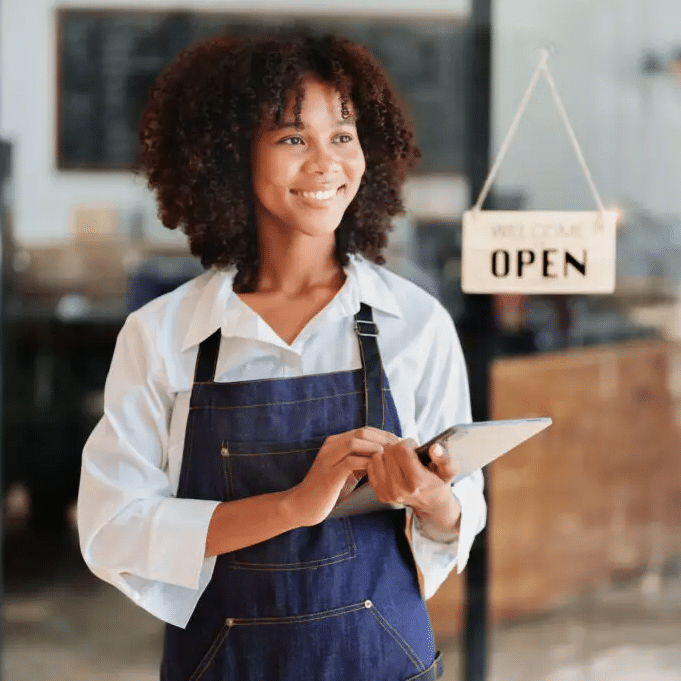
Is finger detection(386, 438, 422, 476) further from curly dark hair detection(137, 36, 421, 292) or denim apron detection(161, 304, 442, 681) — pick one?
curly dark hair detection(137, 36, 421, 292)

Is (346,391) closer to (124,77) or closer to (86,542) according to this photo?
(86,542)

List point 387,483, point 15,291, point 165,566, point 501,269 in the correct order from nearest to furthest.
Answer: point 387,483, point 165,566, point 501,269, point 15,291

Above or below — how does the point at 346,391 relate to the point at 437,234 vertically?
below

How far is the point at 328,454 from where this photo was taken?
71.9 inches

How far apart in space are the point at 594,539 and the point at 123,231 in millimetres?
1300

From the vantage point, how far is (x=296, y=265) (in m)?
2.07

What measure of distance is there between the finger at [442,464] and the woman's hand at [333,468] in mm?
87

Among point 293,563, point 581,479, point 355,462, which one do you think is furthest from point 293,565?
point 581,479

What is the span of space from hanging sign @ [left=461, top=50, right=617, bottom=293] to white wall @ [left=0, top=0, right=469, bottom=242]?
52 centimetres

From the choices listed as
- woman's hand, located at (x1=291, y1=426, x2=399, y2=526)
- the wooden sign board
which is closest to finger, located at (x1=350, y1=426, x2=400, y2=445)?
woman's hand, located at (x1=291, y1=426, x2=399, y2=526)

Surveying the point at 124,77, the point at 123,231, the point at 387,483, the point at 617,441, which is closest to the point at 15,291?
the point at 123,231

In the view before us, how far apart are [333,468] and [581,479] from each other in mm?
982

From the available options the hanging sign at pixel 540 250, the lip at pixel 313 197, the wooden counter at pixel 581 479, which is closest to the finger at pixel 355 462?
the lip at pixel 313 197

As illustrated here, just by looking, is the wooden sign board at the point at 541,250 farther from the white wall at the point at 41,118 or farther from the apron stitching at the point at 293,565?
the apron stitching at the point at 293,565
